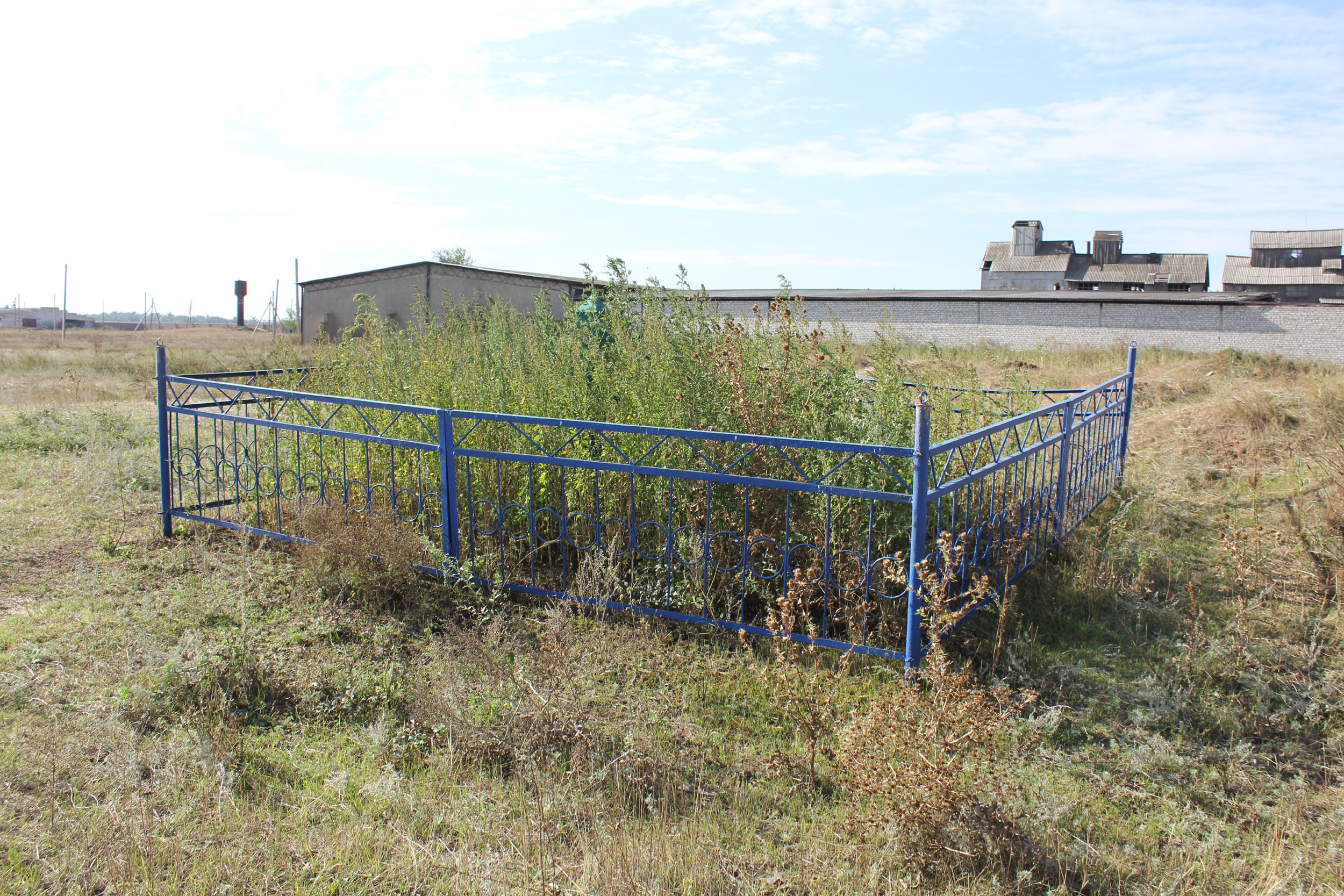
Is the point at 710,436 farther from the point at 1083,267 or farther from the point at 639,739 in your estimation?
the point at 1083,267

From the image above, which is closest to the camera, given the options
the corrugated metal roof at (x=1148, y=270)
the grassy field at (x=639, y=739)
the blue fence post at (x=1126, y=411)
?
the grassy field at (x=639, y=739)

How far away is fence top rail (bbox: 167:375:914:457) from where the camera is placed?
379 cm

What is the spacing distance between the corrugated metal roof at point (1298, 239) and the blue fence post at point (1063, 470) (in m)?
38.7

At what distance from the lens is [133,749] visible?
10.3 feet

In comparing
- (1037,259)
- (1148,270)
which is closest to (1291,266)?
(1148,270)

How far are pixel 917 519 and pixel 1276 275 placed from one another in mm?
40445

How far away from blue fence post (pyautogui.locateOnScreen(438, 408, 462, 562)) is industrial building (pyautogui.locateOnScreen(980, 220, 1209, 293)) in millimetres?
35483

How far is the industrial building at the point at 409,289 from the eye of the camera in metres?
19.8

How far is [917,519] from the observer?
3.61 metres

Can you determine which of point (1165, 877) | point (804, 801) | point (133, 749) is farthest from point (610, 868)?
point (133, 749)

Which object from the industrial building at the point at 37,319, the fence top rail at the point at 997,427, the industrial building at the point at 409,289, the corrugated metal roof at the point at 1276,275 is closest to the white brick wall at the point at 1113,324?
the industrial building at the point at 409,289

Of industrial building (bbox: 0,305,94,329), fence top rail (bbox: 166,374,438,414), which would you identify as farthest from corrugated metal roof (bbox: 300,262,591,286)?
industrial building (bbox: 0,305,94,329)

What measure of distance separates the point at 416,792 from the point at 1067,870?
2246mm

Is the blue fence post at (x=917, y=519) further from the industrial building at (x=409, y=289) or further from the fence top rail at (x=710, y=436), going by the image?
the industrial building at (x=409, y=289)
